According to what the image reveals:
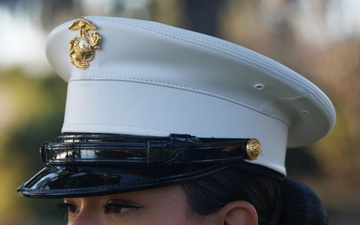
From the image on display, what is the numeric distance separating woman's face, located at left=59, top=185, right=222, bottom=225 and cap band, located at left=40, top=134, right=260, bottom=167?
106 millimetres

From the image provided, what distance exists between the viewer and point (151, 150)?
191 cm

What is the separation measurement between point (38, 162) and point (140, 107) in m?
8.10

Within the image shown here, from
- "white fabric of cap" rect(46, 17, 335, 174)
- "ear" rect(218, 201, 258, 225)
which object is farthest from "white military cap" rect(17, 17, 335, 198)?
"ear" rect(218, 201, 258, 225)

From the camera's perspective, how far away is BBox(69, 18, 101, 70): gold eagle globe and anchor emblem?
6.77ft

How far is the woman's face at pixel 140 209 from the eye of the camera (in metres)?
1.96

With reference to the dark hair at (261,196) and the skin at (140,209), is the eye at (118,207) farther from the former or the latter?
the dark hair at (261,196)

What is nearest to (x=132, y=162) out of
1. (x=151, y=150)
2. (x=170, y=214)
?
A: (x=151, y=150)

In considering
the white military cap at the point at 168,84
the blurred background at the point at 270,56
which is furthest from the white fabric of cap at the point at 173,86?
the blurred background at the point at 270,56

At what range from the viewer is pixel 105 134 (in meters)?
1.98

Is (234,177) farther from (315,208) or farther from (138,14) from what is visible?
(138,14)

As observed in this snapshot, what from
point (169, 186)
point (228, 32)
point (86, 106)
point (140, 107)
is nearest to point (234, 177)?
point (169, 186)

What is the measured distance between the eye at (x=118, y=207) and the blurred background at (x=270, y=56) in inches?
271

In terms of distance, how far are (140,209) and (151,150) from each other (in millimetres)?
173

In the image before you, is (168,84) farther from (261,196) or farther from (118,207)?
(261,196)
